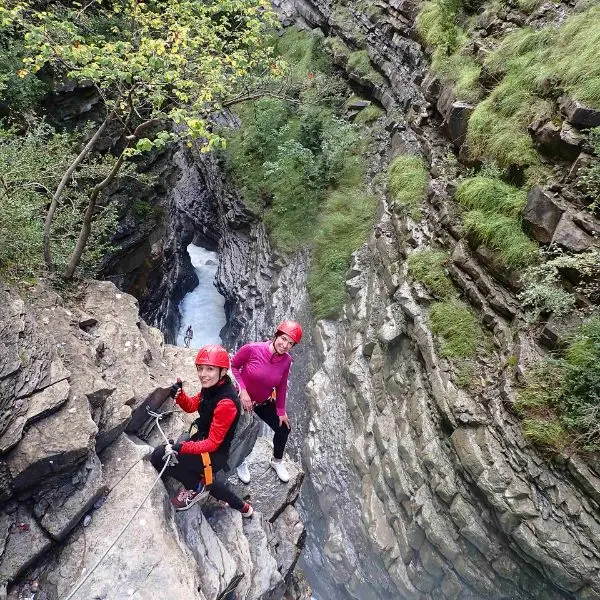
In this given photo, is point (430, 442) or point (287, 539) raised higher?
point (430, 442)

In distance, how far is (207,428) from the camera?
4.72 metres

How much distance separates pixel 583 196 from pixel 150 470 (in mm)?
6463

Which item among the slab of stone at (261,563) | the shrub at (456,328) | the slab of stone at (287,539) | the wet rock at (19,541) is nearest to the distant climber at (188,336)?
the slab of stone at (287,539)

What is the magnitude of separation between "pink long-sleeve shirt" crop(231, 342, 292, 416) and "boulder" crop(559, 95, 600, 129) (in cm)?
520

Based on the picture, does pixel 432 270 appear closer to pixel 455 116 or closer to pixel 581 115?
pixel 581 115

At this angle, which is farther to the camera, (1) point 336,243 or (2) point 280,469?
(1) point 336,243

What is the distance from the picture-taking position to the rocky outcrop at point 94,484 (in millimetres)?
4250

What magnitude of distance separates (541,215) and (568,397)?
8.42ft

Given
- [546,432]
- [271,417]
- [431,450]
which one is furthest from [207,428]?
[546,432]

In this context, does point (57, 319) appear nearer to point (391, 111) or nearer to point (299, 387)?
point (299, 387)

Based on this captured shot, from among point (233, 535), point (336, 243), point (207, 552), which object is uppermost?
point (336, 243)

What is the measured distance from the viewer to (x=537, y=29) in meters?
8.52

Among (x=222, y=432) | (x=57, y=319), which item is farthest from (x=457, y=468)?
(x=57, y=319)

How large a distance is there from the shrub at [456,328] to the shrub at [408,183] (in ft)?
8.17
